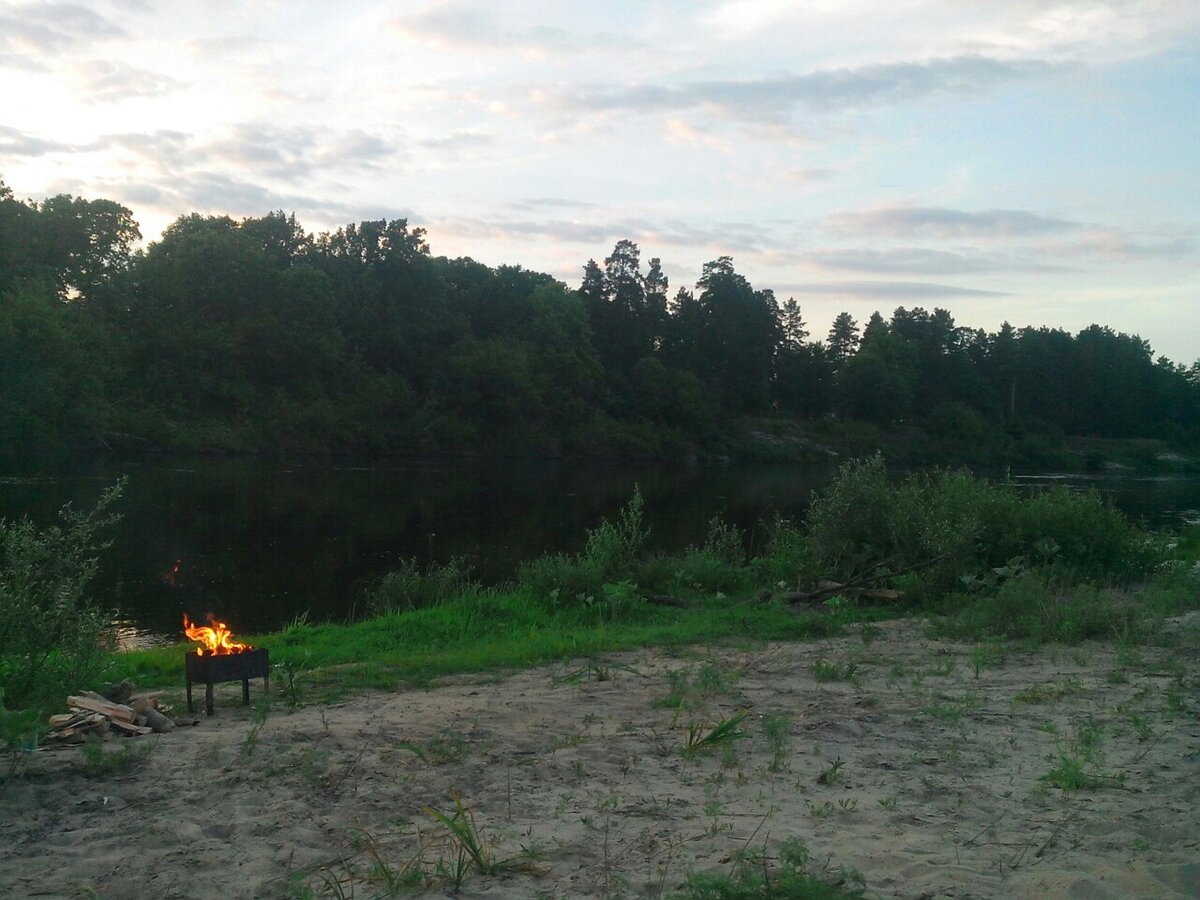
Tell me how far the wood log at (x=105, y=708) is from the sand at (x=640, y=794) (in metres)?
0.36

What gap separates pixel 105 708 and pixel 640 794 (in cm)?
375

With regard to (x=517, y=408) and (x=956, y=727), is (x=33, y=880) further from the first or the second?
(x=517, y=408)

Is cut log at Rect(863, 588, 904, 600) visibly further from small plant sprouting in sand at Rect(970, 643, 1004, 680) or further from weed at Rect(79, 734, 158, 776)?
weed at Rect(79, 734, 158, 776)

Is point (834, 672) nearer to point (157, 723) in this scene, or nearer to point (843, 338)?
point (157, 723)

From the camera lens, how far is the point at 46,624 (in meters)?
7.29

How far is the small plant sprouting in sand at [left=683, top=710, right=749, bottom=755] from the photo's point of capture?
20.6ft

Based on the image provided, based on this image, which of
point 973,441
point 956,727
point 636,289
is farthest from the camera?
point 636,289

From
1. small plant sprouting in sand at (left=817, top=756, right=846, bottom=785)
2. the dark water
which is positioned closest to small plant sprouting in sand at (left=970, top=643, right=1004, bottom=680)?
small plant sprouting in sand at (left=817, top=756, right=846, bottom=785)

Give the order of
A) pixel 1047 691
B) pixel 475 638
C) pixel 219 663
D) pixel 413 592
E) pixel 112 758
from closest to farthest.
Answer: pixel 112 758 < pixel 219 663 < pixel 1047 691 < pixel 475 638 < pixel 413 592

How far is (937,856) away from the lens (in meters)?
4.58

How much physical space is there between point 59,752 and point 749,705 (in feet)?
15.2

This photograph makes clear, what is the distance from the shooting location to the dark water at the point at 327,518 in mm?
17766

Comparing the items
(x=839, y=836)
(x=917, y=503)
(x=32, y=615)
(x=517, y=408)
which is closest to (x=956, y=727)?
(x=839, y=836)

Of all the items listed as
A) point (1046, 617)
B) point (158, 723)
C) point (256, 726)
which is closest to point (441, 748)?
point (256, 726)
